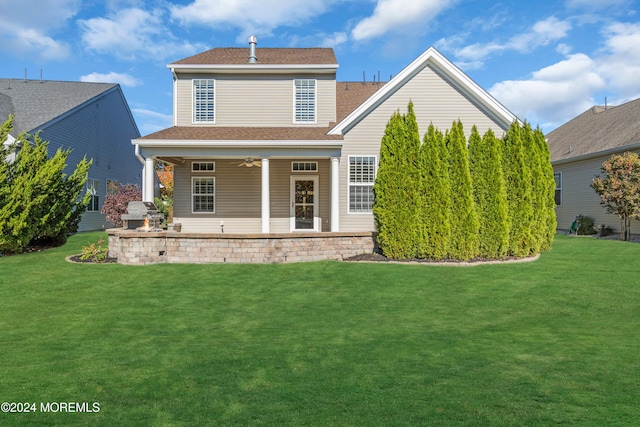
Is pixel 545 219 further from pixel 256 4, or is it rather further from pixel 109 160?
pixel 109 160

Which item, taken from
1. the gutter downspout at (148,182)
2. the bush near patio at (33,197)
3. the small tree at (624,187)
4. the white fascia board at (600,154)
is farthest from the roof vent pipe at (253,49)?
the white fascia board at (600,154)

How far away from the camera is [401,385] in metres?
4.22

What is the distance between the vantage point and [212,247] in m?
11.6

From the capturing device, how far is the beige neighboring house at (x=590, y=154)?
19016 mm

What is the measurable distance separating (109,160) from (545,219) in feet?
81.6

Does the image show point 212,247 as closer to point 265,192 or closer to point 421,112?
point 265,192

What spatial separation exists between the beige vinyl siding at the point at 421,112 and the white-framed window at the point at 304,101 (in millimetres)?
2356

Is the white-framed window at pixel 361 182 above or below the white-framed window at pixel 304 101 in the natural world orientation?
below

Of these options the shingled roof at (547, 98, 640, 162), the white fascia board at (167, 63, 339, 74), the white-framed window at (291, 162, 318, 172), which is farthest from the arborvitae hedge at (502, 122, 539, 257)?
the shingled roof at (547, 98, 640, 162)

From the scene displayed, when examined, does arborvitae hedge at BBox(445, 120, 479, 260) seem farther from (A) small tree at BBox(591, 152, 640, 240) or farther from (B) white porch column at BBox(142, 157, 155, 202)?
(B) white porch column at BBox(142, 157, 155, 202)

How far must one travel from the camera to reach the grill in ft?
40.9

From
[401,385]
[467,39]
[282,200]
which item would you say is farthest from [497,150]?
[401,385]

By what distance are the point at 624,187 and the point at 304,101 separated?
12.9m

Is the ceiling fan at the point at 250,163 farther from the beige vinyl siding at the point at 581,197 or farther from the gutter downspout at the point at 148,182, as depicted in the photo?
the beige vinyl siding at the point at 581,197
